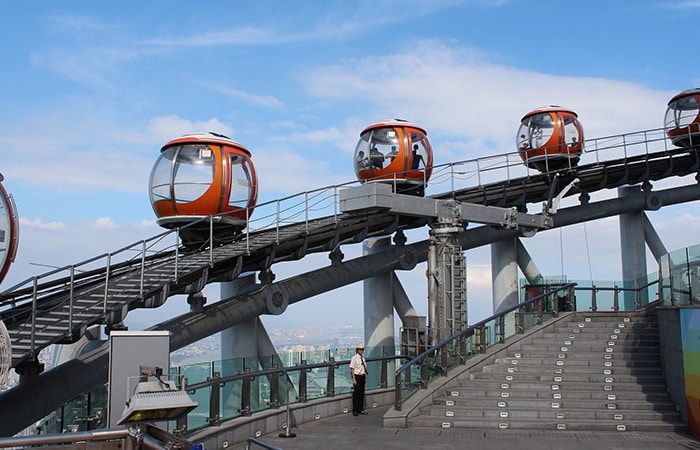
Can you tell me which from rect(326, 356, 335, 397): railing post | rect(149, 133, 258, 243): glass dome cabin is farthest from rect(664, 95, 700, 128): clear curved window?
rect(326, 356, 335, 397): railing post

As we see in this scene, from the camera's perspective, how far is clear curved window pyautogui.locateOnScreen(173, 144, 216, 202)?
1730 cm

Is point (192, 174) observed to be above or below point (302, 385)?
above

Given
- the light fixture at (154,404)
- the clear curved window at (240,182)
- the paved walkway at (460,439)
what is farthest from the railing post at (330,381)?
the light fixture at (154,404)

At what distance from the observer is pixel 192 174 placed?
17297mm

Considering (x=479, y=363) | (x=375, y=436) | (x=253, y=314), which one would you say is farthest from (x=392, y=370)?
(x=375, y=436)

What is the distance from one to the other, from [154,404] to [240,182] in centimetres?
1196

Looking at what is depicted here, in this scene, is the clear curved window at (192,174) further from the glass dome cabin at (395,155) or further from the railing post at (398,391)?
the railing post at (398,391)

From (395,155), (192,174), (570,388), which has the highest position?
(395,155)

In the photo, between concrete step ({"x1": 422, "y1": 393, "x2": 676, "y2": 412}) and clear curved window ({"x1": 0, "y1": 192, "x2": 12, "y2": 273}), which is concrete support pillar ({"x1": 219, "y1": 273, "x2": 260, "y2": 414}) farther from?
clear curved window ({"x1": 0, "y1": 192, "x2": 12, "y2": 273})

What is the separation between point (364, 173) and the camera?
2275cm

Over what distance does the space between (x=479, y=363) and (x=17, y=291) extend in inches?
415

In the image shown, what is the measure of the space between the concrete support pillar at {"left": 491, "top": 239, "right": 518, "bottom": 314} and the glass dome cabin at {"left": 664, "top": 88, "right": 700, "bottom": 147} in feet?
29.1

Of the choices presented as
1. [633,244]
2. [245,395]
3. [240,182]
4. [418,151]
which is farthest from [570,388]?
[633,244]

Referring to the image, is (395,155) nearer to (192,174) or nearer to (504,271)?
(192,174)
